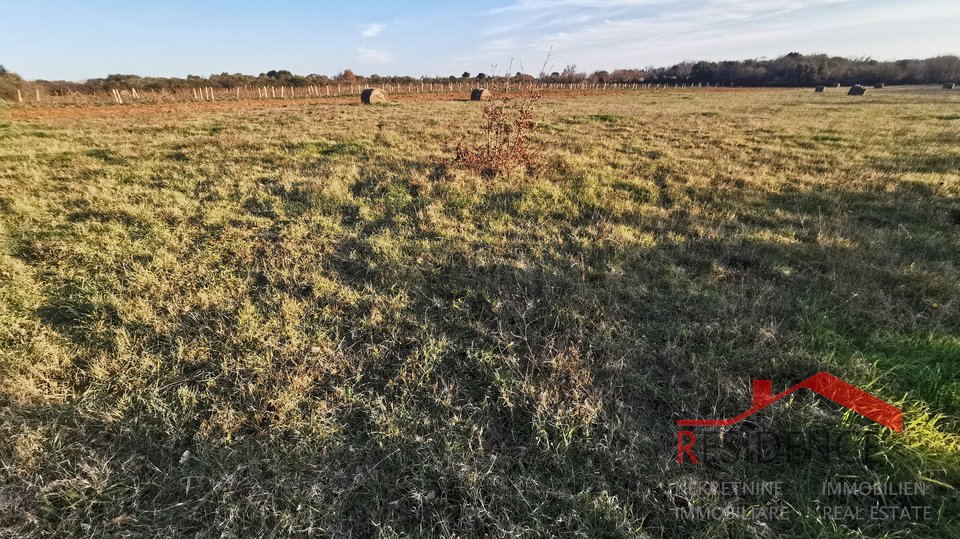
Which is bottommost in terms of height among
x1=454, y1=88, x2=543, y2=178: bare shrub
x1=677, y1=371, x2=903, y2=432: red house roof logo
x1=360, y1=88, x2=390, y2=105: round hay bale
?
x1=677, y1=371, x2=903, y2=432: red house roof logo

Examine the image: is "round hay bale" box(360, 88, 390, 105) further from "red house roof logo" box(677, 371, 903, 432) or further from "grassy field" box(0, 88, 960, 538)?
"red house roof logo" box(677, 371, 903, 432)

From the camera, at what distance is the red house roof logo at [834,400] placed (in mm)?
2418

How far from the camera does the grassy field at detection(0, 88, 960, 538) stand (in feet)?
7.12

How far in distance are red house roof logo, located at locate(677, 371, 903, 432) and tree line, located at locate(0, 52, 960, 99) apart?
49.7 m

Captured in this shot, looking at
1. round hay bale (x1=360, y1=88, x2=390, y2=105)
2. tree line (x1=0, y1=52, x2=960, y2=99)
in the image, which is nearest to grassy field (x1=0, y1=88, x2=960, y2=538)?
round hay bale (x1=360, y1=88, x2=390, y2=105)

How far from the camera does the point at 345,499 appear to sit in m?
2.22

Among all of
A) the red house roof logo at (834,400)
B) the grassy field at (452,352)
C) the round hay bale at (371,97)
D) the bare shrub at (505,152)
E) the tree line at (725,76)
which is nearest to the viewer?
the grassy field at (452,352)

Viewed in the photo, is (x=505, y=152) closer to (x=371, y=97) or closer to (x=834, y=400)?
(x=834, y=400)

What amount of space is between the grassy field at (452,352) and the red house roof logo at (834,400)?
7cm

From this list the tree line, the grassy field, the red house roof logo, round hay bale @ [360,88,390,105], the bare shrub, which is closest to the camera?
the grassy field

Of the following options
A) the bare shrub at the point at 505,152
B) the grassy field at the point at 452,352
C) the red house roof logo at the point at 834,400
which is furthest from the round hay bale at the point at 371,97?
the red house roof logo at the point at 834,400

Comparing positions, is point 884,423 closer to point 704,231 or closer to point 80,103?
point 704,231

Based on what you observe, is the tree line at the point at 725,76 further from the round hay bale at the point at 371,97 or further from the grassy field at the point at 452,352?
the grassy field at the point at 452,352

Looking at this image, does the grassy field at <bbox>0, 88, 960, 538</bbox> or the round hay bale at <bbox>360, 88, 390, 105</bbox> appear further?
the round hay bale at <bbox>360, 88, 390, 105</bbox>
